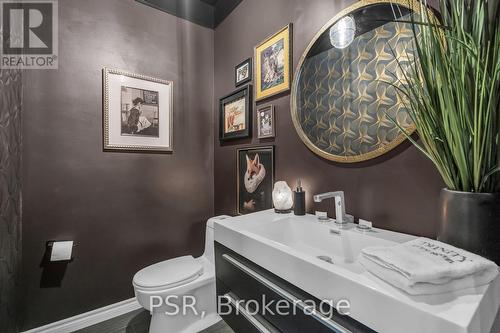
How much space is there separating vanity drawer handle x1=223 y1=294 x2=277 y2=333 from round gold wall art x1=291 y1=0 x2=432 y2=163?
815 mm

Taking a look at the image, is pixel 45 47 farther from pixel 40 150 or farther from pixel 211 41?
pixel 211 41

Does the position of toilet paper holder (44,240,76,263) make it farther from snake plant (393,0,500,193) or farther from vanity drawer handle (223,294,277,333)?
snake plant (393,0,500,193)

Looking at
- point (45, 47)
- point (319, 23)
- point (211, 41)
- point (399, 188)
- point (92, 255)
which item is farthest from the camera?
point (211, 41)

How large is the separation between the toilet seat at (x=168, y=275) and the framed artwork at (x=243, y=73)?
4.70 ft

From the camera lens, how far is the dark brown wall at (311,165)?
896mm

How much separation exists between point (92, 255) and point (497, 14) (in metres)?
2.33

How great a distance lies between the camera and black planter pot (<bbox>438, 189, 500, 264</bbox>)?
0.57 meters

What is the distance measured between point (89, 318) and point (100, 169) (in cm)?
107

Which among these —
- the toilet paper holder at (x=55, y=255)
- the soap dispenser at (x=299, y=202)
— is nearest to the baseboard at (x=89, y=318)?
the toilet paper holder at (x=55, y=255)

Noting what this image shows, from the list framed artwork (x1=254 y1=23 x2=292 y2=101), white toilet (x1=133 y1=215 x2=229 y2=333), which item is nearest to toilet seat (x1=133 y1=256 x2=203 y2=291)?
white toilet (x1=133 y1=215 x2=229 y2=333)

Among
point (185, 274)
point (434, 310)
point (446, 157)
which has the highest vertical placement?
point (446, 157)

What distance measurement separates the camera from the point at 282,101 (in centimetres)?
147

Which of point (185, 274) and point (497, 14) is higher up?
point (497, 14)

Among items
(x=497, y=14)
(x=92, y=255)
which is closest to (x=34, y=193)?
(x=92, y=255)
